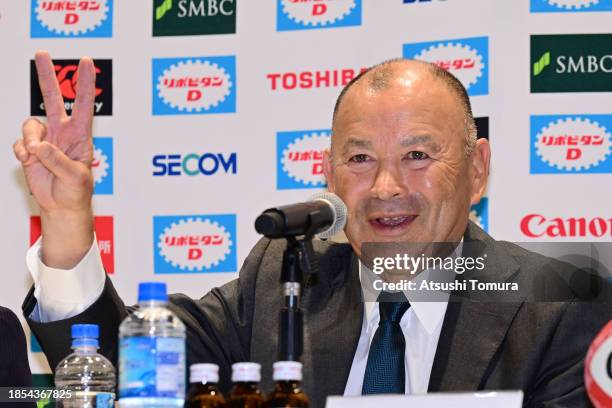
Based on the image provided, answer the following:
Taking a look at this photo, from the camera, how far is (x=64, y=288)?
94.7 inches

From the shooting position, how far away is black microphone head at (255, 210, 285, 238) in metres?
1.84

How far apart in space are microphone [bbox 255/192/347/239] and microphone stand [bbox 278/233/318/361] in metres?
0.03

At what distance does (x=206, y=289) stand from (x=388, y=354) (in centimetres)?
176

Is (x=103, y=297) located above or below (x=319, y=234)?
below

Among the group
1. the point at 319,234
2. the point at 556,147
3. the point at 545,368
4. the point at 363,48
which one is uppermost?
the point at 363,48

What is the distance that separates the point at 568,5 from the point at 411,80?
1.34 meters

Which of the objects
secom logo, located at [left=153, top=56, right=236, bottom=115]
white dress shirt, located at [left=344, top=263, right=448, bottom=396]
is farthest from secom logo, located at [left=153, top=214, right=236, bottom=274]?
white dress shirt, located at [left=344, top=263, right=448, bottom=396]

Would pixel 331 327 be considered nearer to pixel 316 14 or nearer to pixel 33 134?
pixel 33 134

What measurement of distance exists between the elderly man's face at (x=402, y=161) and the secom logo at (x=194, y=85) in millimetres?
1378

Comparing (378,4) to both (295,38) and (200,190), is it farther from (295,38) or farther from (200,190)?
(200,190)

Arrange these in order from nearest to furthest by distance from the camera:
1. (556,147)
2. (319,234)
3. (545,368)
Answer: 1. (319,234)
2. (545,368)
3. (556,147)

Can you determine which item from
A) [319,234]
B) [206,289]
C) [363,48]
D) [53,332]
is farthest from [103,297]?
Answer: [363,48]

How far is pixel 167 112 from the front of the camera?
14.1ft

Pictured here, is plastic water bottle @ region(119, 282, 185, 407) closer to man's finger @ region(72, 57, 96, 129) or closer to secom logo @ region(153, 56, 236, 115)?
man's finger @ region(72, 57, 96, 129)
